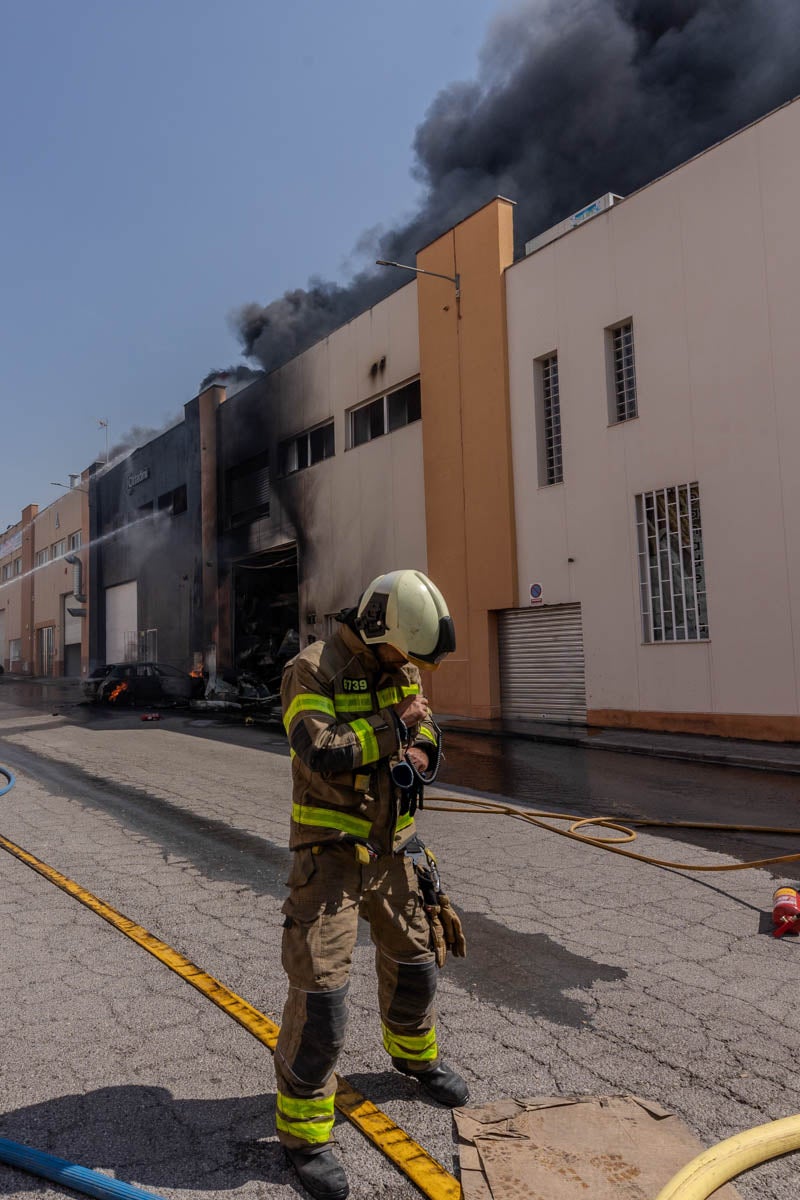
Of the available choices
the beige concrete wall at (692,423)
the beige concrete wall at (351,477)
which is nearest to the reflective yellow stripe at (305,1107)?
the beige concrete wall at (692,423)

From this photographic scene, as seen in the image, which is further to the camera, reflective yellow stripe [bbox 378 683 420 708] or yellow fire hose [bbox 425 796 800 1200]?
reflective yellow stripe [bbox 378 683 420 708]

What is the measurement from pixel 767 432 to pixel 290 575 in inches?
692

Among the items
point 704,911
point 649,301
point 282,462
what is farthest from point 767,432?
point 282,462

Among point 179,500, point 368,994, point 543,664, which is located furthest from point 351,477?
point 368,994

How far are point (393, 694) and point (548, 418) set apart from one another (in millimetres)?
14671

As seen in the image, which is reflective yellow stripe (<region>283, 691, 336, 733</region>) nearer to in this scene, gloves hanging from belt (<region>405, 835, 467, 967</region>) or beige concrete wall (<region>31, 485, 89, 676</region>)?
gloves hanging from belt (<region>405, 835, 467, 967</region>)

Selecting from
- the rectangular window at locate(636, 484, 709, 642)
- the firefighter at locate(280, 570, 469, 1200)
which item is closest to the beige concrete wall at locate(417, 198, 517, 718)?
the rectangular window at locate(636, 484, 709, 642)

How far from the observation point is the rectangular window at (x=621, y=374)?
15125 millimetres

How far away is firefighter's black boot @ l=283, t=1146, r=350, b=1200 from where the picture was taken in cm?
235

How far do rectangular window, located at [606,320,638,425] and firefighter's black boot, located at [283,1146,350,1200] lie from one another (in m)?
13.9

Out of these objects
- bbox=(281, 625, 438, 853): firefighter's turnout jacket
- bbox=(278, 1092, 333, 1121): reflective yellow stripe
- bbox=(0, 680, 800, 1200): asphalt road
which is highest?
bbox=(281, 625, 438, 853): firefighter's turnout jacket

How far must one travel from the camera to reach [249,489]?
27516 millimetres

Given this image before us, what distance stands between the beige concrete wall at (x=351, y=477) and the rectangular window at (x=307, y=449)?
28cm

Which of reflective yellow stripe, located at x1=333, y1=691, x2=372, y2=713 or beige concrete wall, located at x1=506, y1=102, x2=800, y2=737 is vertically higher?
beige concrete wall, located at x1=506, y1=102, x2=800, y2=737
